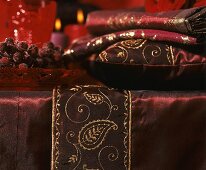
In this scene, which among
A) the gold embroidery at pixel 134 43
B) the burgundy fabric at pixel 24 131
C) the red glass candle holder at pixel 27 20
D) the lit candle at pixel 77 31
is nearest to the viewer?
the burgundy fabric at pixel 24 131

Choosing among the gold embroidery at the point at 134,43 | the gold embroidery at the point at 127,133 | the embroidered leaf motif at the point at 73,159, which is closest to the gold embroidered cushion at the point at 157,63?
the gold embroidery at the point at 134,43

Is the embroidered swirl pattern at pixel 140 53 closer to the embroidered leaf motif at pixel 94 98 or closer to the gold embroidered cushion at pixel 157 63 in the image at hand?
A: the gold embroidered cushion at pixel 157 63

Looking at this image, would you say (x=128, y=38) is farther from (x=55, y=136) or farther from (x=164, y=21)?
(x=55, y=136)

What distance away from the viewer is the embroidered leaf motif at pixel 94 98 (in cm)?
79

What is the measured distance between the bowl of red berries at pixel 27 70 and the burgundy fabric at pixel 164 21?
213mm

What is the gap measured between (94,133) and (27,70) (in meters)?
0.18

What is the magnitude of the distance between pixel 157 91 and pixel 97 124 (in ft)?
0.47

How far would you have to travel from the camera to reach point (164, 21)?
904mm

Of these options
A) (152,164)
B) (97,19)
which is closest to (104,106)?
(152,164)

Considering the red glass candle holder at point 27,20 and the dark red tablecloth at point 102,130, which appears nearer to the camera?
the dark red tablecloth at point 102,130

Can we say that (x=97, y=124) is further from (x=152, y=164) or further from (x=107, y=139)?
(x=152, y=164)

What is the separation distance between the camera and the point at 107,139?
79cm

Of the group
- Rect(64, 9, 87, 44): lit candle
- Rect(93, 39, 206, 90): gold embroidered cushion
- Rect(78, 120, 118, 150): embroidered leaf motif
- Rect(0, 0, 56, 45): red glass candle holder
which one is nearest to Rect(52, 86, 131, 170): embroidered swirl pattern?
Rect(78, 120, 118, 150): embroidered leaf motif

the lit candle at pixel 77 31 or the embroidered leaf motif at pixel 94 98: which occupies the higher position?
the lit candle at pixel 77 31
